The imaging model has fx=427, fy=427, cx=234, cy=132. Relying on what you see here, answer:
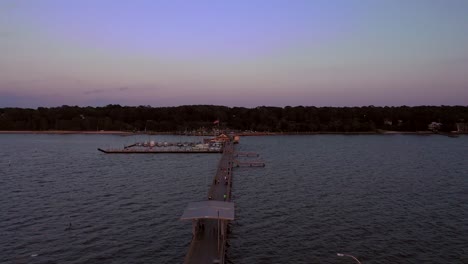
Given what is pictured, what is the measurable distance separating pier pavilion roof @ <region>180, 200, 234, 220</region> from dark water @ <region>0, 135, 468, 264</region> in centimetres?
326

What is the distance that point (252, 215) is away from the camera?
4009 centimetres

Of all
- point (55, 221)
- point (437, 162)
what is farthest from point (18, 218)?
point (437, 162)

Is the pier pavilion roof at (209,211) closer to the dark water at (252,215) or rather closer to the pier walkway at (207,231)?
the pier walkway at (207,231)

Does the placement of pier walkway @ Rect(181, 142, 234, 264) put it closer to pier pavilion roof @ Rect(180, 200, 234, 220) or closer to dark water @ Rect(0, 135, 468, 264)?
pier pavilion roof @ Rect(180, 200, 234, 220)

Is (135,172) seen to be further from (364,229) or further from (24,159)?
(364,229)

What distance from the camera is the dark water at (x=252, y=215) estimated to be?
30.2 m

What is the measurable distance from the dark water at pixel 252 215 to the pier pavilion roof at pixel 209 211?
3263mm

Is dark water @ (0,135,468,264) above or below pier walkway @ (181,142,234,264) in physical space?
below

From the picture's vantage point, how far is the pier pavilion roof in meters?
27.3

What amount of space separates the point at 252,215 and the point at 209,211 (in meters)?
12.6

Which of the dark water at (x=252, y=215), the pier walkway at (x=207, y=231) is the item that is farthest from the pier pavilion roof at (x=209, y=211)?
the dark water at (x=252, y=215)

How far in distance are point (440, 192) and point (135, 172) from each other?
45094 mm

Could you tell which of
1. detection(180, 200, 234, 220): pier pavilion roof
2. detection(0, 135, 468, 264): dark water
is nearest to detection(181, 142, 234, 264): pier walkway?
detection(180, 200, 234, 220): pier pavilion roof

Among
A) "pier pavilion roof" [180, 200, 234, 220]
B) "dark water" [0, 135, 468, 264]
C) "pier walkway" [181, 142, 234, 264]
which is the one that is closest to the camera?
"pier walkway" [181, 142, 234, 264]
